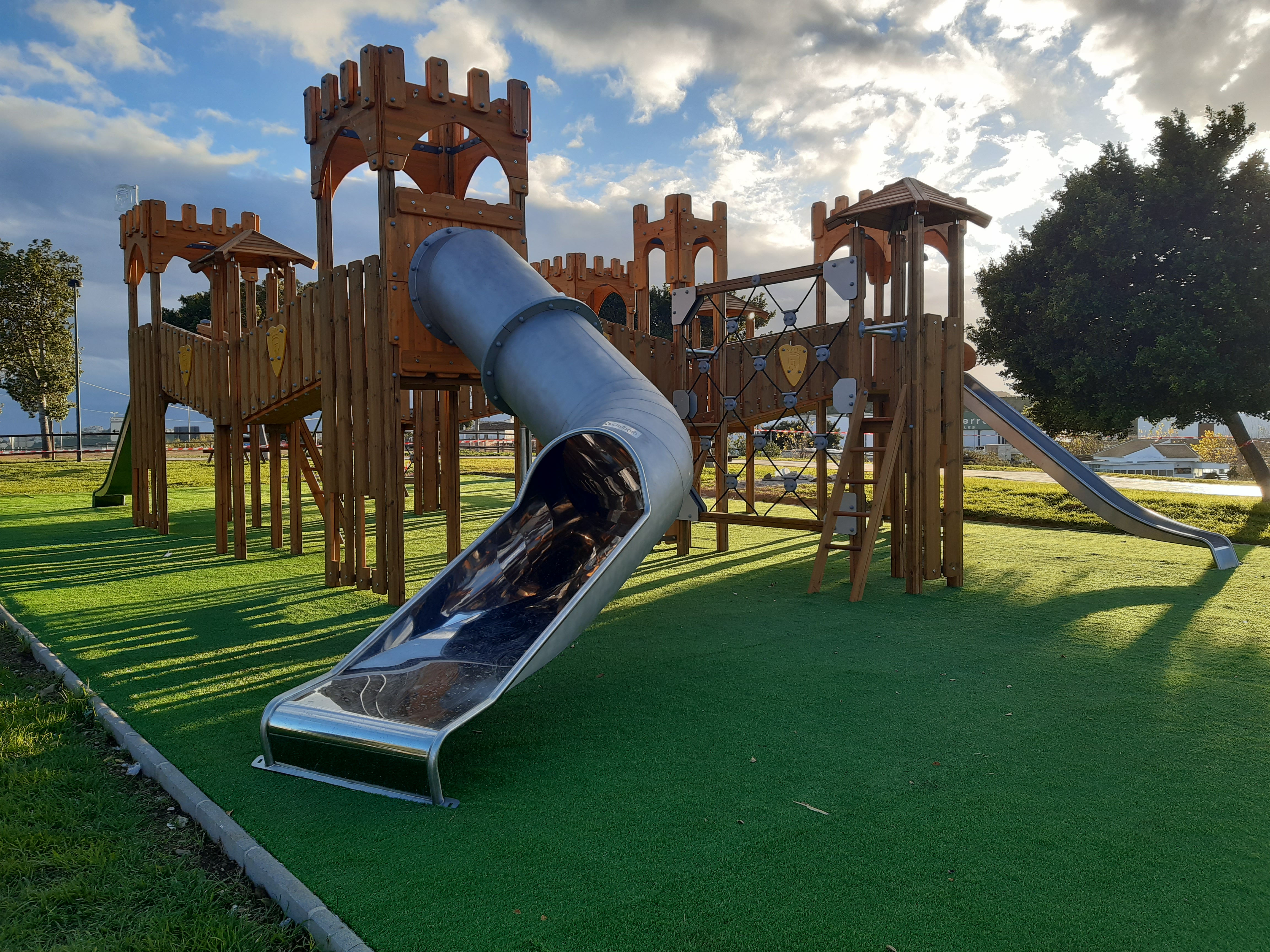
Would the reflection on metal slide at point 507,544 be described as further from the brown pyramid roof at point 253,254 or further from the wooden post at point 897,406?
the brown pyramid roof at point 253,254

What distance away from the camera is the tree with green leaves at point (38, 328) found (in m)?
28.2

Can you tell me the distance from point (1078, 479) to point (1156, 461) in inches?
1505

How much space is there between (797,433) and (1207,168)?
10812mm

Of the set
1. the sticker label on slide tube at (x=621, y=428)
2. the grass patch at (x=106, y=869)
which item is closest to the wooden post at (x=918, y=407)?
the sticker label on slide tube at (x=621, y=428)

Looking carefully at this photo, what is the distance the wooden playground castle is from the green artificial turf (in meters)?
1.23

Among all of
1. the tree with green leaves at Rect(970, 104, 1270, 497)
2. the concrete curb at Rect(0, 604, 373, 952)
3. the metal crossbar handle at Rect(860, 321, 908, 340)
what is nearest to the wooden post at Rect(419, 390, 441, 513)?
the metal crossbar handle at Rect(860, 321, 908, 340)

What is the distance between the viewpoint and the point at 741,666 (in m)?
5.54

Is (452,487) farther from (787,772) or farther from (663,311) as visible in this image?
(663,311)

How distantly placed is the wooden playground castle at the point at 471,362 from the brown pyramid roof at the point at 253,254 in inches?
1.4

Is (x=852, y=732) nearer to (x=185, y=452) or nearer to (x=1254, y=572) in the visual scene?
(x=1254, y=572)

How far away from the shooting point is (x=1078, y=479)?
367 inches

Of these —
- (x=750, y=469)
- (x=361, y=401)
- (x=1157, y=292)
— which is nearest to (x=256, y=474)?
(x=361, y=401)

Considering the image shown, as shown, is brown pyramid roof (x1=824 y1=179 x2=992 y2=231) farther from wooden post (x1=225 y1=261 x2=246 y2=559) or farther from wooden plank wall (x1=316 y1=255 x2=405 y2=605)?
wooden post (x1=225 y1=261 x2=246 y2=559)

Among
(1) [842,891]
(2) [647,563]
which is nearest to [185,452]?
(2) [647,563]
